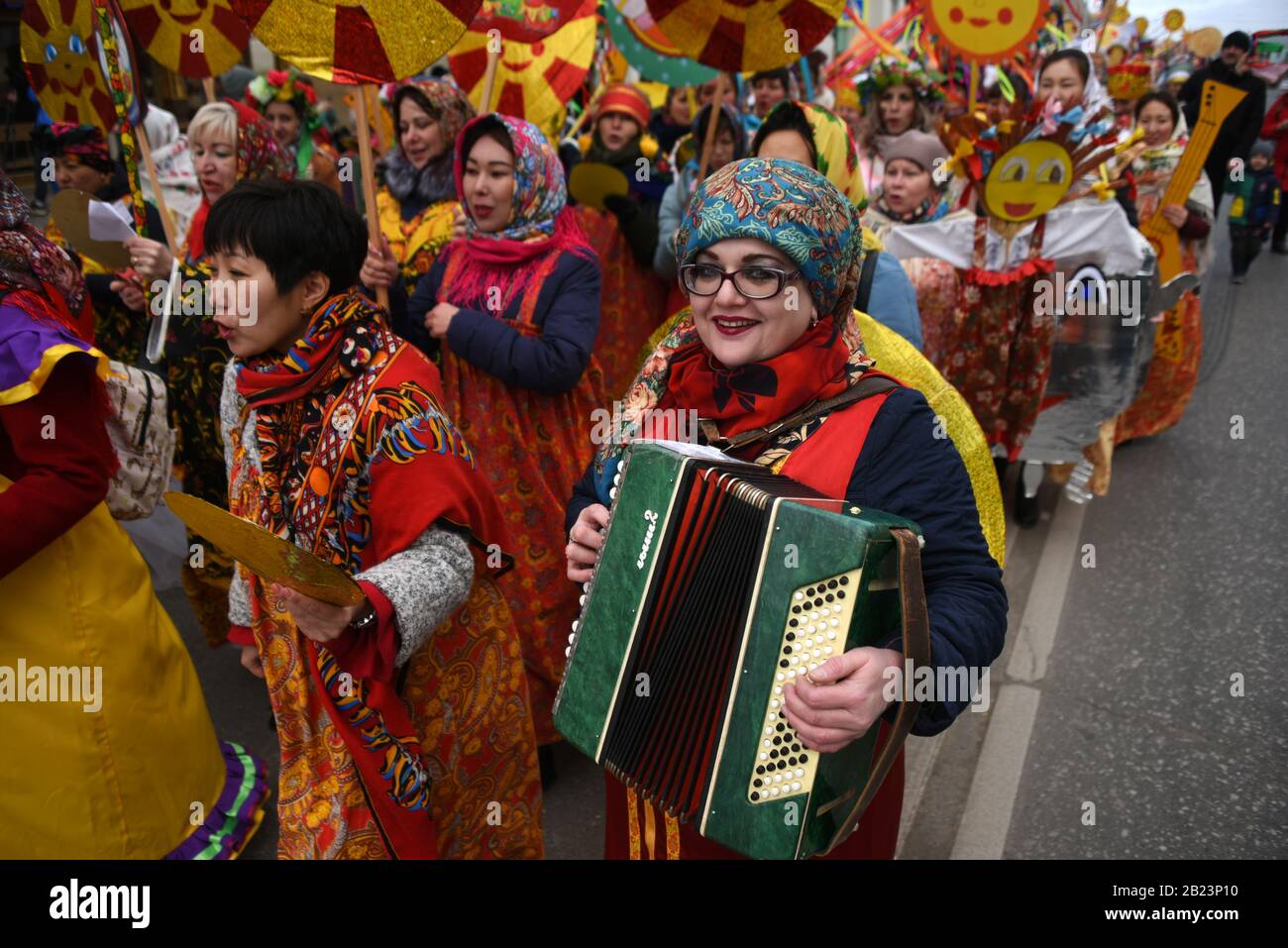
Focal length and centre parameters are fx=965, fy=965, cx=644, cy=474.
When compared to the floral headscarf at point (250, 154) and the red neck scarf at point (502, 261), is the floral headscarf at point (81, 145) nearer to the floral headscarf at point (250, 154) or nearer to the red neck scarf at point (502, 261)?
the floral headscarf at point (250, 154)

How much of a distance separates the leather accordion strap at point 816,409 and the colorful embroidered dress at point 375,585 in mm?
565

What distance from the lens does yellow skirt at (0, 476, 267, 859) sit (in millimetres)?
2107

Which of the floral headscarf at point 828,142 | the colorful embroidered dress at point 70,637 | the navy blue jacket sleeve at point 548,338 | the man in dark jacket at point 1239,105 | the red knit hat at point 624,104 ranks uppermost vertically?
the man in dark jacket at point 1239,105

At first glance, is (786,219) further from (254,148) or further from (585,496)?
(254,148)

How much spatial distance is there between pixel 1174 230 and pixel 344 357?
5.38 meters

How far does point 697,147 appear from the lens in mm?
4504

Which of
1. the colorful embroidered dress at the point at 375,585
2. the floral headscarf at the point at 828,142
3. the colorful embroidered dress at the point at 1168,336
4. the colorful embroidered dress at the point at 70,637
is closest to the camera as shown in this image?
the colorful embroidered dress at the point at 375,585

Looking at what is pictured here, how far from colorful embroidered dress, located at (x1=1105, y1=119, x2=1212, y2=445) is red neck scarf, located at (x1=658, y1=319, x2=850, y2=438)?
483 centimetres

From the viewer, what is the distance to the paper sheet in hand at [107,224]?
2900 millimetres

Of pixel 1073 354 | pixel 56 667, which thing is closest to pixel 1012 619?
pixel 1073 354

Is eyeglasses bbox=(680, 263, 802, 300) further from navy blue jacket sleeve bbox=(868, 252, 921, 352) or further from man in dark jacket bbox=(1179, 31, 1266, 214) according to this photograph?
man in dark jacket bbox=(1179, 31, 1266, 214)

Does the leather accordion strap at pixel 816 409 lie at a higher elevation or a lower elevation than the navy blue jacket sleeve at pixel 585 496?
higher

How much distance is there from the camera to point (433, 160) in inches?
167

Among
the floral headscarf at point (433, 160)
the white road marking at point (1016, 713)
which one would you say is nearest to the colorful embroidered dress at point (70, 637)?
the floral headscarf at point (433, 160)
